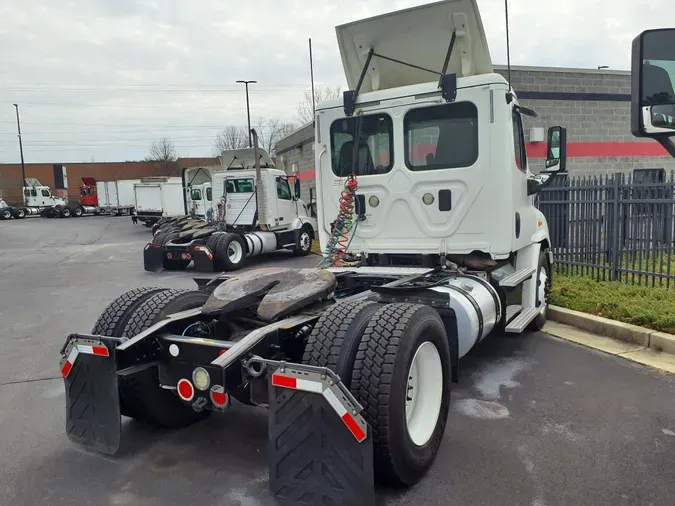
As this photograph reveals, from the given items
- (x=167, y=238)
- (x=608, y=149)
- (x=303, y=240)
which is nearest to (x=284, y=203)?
(x=303, y=240)

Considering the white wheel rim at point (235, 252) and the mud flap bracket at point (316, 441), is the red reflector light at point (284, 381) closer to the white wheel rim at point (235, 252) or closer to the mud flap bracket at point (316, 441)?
the mud flap bracket at point (316, 441)

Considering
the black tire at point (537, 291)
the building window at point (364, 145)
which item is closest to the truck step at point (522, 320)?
the black tire at point (537, 291)

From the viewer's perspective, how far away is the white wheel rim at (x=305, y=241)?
16.8 m

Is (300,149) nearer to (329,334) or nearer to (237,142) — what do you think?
(329,334)

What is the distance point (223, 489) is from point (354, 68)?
4.42 metres

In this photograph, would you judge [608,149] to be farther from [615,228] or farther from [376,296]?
[376,296]

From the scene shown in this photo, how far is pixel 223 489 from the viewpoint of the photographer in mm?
3223

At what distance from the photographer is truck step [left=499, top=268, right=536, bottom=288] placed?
526 centimetres

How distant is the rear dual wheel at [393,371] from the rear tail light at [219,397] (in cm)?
49

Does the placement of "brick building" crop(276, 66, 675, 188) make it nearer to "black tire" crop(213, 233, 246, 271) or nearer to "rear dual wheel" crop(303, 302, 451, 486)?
"black tire" crop(213, 233, 246, 271)

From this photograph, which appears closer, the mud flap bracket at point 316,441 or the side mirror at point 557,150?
the mud flap bracket at point 316,441

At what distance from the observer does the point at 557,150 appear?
579 cm

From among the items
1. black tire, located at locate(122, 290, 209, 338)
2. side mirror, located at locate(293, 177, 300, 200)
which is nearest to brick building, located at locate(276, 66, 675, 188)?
side mirror, located at locate(293, 177, 300, 200)

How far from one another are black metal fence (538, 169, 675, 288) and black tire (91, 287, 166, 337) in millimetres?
6529
